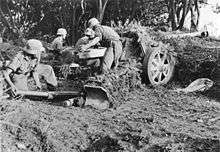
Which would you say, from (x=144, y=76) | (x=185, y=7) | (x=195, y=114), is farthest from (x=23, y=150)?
(x=185, y=7)

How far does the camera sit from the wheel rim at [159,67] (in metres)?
9.45

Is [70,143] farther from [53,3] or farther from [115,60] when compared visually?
[53,3]

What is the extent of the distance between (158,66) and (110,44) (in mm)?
1520

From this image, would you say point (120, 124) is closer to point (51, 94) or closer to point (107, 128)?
point (107, 128)

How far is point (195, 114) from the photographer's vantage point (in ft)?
26.1

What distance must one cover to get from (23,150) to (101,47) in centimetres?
409

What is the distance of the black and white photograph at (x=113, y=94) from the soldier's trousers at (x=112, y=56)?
0.07 ft

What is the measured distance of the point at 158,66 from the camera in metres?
9.76

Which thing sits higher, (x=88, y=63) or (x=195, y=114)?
(x=88, y=63)

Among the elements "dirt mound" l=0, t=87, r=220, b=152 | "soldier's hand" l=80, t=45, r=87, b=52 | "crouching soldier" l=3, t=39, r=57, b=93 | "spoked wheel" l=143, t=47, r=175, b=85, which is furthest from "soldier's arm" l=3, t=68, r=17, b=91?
"spoked wheel" l=143, t=47, r=175, b=85

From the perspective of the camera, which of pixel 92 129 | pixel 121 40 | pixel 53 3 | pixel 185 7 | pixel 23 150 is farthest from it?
pixel 53 3

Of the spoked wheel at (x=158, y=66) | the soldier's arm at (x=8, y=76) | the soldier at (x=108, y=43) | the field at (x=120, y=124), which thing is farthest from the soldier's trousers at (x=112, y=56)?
the soldier's arm at (x=8, y=76)

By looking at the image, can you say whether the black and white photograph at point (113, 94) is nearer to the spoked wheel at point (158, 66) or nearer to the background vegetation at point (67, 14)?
the spoked wheel at point (158, 66)

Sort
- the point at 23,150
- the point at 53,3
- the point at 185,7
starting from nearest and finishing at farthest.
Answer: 1. the point at 23,150
2. the point at 185,7
3. the point at 53,3
